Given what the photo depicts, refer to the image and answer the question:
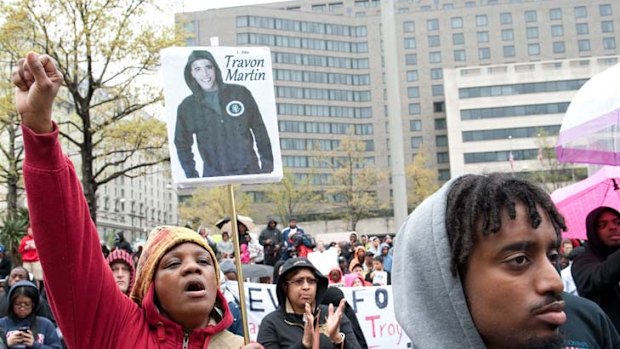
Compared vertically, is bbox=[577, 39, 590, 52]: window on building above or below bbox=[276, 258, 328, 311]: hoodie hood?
above

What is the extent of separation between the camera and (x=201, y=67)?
11.5ft

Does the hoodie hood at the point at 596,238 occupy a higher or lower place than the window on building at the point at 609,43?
lower

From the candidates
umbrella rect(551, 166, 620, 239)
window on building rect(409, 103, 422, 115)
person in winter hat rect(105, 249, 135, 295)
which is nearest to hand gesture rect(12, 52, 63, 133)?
person in winter hat rect(105, 249, 135, 295)

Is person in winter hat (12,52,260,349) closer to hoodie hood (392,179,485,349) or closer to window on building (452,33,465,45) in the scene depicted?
hoodie hood (392,179,485,349)

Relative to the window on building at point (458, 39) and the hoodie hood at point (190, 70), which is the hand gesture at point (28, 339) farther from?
the window on building at point (458, 39)

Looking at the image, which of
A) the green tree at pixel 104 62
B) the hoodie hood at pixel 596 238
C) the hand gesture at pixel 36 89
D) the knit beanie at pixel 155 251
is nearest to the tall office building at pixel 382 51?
the green tree at pixel 104 62

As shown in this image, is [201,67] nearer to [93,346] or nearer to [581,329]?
[93,346]

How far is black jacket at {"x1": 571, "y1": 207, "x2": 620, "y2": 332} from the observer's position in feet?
12.3

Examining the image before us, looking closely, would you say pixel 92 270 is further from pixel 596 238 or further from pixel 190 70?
pixel 596 238

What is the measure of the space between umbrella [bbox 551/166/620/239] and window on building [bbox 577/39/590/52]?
90.8 m

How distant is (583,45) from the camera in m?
90.4

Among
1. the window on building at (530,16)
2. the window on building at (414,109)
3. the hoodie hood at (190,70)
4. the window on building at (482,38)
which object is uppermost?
the window on building at (530,16)

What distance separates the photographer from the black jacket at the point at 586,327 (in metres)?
2.00

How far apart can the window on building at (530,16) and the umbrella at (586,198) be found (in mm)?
91880
